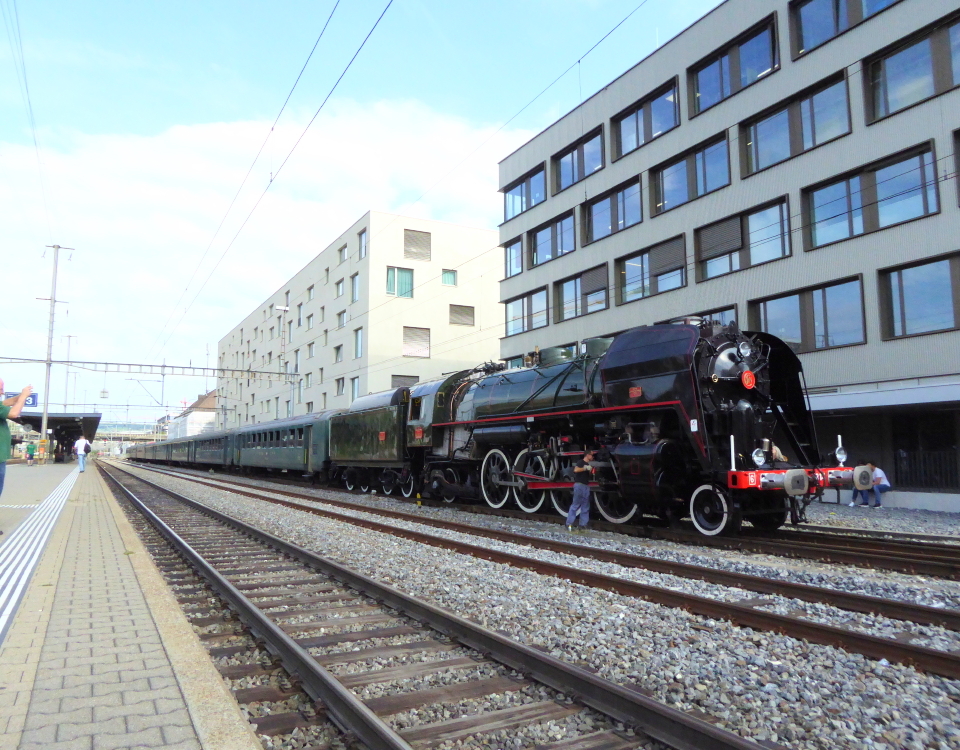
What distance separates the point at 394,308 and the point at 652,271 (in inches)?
772

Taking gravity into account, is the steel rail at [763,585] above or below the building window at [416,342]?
below

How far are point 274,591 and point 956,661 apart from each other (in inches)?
201

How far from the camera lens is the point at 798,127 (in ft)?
59.6

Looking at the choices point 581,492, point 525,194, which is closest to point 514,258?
point 525,194

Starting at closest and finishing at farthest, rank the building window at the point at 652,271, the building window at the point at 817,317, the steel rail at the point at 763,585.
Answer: the steel rail at the point at 763,585
the building window at the point at 817,317
the building window at the point at 652,271

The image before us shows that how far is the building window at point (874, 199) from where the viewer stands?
15402 mm

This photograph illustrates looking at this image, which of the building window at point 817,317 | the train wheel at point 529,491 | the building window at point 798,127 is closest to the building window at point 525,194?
the building window at point 798,127

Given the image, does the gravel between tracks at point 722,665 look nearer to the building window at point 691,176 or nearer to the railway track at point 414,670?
the railway track at point 414,670

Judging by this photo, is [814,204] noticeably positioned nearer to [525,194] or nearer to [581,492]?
[581,492]

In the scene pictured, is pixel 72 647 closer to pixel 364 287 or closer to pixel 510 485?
pixel 510 485

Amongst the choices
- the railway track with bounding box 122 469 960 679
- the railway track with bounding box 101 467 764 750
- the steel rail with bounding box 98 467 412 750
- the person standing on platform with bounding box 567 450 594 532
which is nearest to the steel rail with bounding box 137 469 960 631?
the railway track with bounding box 122 469 960 679

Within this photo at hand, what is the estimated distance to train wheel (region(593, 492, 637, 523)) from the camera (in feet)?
34.9

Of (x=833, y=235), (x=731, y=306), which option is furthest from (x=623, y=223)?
(x=833, y=235)

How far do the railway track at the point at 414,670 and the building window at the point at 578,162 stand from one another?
21726 mm
